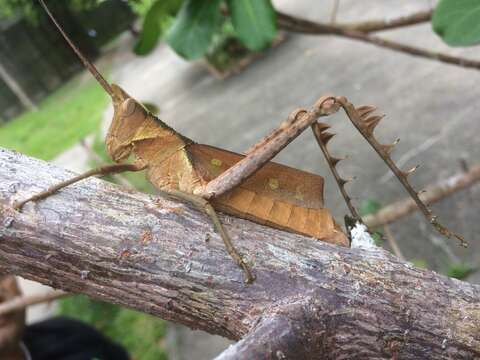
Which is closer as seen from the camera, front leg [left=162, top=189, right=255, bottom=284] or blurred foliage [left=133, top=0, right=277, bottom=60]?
front leg [left=162, top=189, right=255, bottom=284]

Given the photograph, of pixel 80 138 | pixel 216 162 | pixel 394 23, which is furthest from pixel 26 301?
pixel 394 23

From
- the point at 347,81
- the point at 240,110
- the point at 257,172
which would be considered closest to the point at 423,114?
the point at 347,81

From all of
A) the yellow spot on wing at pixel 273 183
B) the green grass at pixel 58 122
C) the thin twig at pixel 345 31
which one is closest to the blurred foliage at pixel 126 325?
the thin twig at pixel 345 31

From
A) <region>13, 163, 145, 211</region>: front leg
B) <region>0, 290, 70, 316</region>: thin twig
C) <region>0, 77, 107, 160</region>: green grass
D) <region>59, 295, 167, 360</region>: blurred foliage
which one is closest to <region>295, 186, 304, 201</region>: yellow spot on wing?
<region>13, 163, 145, 211</region>: front leg

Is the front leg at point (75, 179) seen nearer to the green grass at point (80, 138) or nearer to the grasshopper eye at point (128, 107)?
the grasshopper eye at point (128, 107)

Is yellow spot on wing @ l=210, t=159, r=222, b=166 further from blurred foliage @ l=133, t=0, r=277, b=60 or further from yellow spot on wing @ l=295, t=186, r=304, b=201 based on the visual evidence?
blurred foliage @ l=133, t=0, r=277, b=60

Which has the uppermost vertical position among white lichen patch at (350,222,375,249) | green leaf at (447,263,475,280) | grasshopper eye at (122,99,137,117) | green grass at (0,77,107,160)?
grasshopper eye at (122,99,137,117)
